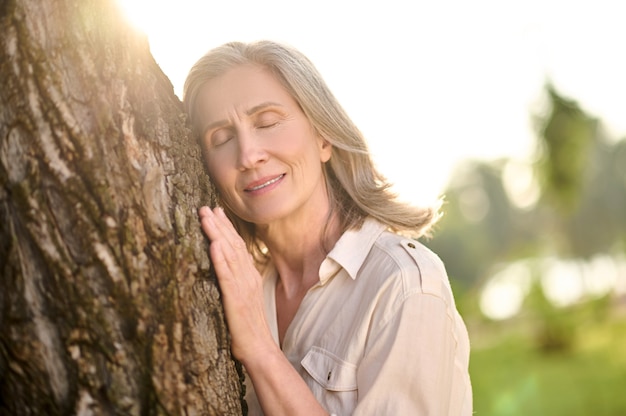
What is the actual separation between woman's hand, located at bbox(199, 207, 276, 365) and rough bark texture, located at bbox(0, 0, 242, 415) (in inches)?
7.3

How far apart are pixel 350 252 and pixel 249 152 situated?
59cm

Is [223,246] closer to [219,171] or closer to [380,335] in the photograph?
[219,171]

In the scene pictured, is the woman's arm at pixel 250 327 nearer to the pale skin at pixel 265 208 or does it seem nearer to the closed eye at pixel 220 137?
the pale skin at pixel 265 208

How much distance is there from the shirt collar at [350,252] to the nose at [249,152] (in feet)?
1.59

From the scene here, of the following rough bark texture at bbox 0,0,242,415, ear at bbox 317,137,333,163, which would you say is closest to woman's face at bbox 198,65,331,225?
ear at bbox 317,137,333,163

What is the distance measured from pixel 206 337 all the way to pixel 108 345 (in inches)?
13.4

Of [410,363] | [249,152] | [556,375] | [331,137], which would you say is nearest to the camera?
[410,363]

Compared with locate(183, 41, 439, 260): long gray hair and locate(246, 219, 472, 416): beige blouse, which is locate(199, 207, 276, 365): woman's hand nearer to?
locate(246, 219, 472, 416): beige blouse

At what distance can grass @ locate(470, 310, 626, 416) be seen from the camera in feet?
44.4

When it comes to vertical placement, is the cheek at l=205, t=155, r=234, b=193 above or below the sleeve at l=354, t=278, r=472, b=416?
above

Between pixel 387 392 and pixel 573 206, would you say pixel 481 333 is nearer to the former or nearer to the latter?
pixel 573 206

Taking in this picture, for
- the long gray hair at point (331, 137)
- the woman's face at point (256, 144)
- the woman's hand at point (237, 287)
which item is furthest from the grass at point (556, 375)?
the woman's hand at point (237, 287)

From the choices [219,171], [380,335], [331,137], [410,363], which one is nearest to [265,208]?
[219,171]

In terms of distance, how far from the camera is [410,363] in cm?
281
